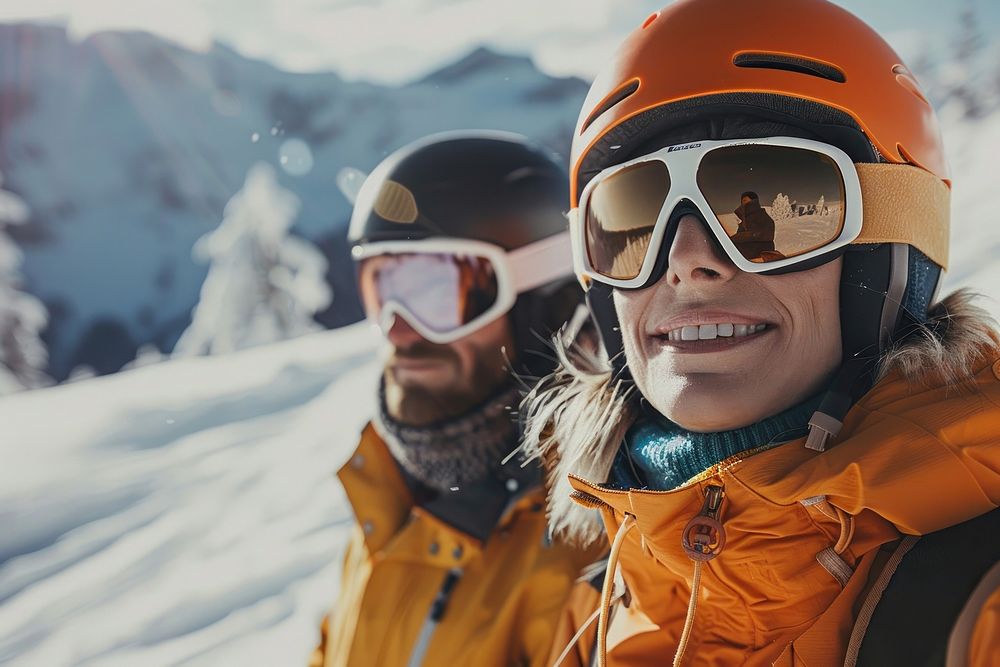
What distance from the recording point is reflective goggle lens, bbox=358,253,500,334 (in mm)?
2875

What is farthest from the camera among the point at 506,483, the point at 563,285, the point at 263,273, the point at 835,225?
the point at 263,273

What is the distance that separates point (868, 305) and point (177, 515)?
6.68 meters

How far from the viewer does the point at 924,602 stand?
3.82 feet

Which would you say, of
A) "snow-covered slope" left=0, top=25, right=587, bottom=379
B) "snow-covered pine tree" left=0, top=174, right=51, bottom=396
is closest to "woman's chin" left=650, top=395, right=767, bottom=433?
"snow-covered pine tree" left=0, top=174, right=51, bottom=396

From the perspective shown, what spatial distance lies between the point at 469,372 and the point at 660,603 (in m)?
1.36

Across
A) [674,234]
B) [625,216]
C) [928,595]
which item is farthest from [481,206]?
[928,595]

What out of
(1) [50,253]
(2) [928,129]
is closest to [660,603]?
(2) [928,129]

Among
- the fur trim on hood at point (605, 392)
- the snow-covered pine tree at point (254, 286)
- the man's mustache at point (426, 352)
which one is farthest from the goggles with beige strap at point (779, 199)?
the snow-covered pine tree at point (254, 286)

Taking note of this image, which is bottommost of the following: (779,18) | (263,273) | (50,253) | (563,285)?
(50,253)

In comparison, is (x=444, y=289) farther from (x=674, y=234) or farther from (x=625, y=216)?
(x=674, y=234)

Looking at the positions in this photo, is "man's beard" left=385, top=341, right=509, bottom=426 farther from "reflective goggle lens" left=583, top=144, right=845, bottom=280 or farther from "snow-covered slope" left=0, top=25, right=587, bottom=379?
"snow-covered slope" left=0, top=25, right=587, bottom=379

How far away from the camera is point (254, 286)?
19.8 m

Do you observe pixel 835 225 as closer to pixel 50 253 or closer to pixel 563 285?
pixel 563 285

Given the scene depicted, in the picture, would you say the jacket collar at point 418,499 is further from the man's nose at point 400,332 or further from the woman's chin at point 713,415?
the woman's chin at point 713,415
